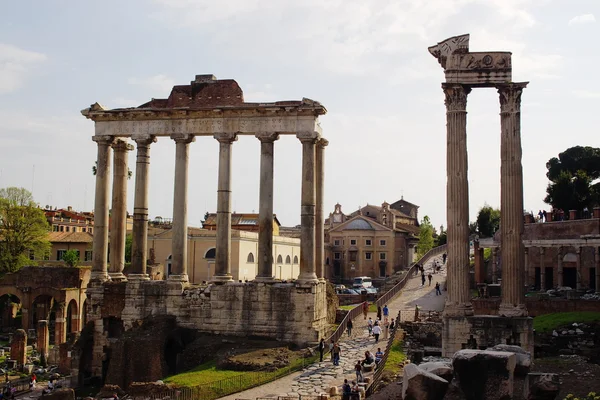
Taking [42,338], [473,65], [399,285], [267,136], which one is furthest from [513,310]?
[42,338]

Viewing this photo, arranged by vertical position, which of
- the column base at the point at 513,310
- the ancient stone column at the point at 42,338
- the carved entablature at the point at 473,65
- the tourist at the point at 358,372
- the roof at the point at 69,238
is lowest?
the ancient stone column at the point at 42,338

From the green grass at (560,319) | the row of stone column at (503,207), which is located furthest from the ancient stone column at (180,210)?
the green grass at (560,319)

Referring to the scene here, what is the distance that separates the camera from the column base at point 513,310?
67.2ft

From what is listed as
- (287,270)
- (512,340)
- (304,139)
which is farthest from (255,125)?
(287,270)

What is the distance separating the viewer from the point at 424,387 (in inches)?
537

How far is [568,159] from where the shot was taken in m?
56.5

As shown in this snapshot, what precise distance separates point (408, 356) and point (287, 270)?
32.1 metres

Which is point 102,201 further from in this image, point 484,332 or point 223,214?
point 484,332

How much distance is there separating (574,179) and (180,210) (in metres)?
35.6

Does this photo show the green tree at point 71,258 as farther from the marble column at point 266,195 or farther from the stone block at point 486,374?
the stone block at point 486,374

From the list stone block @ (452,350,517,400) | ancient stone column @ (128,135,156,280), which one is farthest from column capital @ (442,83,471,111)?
ancient stone column @ (128,135,156,280)

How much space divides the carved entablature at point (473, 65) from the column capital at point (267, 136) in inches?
336

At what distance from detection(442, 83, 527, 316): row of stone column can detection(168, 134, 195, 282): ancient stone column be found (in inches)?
479

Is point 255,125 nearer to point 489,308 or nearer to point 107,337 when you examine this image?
point 107,337
